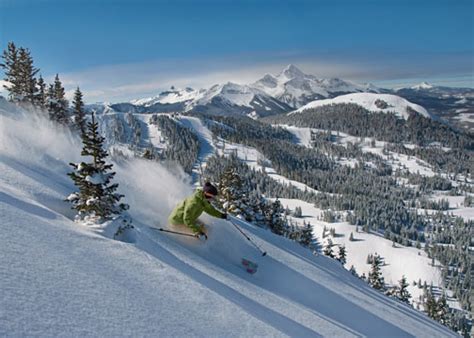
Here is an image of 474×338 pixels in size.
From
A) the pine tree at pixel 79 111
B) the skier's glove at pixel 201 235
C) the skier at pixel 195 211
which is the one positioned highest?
the pine tree at pixel 79 111

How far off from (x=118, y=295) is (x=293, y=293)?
315 inches

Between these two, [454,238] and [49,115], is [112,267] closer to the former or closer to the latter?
[49,115]

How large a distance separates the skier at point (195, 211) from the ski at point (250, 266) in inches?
83.2

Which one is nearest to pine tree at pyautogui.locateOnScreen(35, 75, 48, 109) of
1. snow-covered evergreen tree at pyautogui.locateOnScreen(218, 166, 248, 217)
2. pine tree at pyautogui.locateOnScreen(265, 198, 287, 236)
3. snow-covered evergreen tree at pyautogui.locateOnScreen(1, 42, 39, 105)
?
snow-covered evergreen tree at pyautogui.locateOnScreen(1, 42, 39, 105)

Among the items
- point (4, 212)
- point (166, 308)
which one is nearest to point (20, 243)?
point (4, 212)

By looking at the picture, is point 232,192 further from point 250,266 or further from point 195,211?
point 195,211

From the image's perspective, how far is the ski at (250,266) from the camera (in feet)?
45.6

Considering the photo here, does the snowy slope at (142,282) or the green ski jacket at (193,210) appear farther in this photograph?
the green ski jacket at (193,210)

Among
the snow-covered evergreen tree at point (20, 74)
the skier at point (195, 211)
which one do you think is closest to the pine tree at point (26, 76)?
the snow-covered evergreen tree at point (20, 74)

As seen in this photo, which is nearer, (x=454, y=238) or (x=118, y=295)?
(x=118, y=295)

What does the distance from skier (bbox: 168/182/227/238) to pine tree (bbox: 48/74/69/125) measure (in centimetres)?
3889

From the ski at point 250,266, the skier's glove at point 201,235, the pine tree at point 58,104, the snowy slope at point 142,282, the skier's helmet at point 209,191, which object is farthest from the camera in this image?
the pine tree at point 58,104

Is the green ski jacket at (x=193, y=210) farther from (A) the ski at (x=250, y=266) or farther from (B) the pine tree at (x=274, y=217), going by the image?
(B) the pine tree at (x=274, y=217)

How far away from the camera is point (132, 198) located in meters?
17.4
